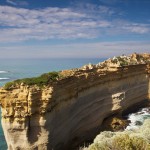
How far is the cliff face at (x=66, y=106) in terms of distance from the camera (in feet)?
92.6

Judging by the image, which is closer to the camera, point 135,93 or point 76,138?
point 76,138

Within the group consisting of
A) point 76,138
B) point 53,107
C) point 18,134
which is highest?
point 53,107

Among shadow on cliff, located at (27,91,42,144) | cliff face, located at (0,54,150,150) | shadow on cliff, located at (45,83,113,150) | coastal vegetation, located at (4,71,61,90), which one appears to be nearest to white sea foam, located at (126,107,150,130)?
cliff face, located at (0,54,150,150)

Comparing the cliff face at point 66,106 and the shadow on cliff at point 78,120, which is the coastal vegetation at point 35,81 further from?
the shadow on cliff at point 78,120

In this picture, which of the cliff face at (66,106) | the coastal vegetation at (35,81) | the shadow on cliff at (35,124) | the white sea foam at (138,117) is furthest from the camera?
the white sea foam at (138,117)

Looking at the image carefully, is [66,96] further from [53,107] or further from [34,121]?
[34,121]

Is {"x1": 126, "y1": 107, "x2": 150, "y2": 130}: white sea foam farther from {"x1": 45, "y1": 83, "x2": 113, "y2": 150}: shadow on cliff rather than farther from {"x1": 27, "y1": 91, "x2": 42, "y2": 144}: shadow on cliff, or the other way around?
{"x1": 27, "y1": 91, "x2": 42, "y2": 144}: shadow on cliff

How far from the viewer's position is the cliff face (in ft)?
92.6

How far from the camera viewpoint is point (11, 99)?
28.0 m

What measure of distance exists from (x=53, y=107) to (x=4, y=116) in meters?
4.58

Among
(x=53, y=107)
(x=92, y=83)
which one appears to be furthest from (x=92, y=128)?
(x=53, y=107)

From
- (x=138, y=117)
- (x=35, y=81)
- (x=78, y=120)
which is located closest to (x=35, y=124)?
(x=35, y=81)

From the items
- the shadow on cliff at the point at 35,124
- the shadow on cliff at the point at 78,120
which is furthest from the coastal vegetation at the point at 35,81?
the shadow on cliff at the point at 78,120

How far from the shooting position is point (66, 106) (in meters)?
32.9
